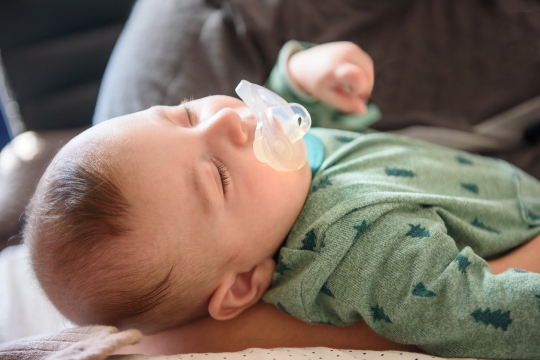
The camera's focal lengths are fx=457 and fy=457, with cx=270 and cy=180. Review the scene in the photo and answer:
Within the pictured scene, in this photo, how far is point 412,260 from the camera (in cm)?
80

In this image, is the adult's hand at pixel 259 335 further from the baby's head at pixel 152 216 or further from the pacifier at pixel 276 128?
the pacifier at pixel 276 128

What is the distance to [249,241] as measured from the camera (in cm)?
86

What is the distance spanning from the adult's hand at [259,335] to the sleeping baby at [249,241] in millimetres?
44

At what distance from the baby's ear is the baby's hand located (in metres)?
0.41

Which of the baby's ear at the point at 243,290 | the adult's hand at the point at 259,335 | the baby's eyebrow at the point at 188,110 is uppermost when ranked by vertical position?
the baby's eyebrow at the point at 188,110

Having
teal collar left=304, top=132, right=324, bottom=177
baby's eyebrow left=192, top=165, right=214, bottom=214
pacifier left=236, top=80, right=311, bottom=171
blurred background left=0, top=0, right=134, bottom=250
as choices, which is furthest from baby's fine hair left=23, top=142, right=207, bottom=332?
blurred background left=0, top=0, right=134, bottom=250

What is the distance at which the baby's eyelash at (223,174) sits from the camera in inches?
32.6

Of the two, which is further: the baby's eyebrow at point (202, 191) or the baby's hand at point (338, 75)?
the baby's hand at point (338, 75)

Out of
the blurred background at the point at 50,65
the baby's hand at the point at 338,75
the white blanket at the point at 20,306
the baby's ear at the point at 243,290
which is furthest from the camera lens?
the blurred background at the point at 50,65

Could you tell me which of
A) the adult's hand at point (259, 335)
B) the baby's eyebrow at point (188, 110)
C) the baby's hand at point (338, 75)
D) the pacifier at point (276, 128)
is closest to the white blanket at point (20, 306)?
the adult's hand at point (259, 335)

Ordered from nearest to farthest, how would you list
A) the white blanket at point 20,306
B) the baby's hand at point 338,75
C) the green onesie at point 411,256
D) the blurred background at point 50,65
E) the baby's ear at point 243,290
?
the green onesie at point 411,256, the baby's ear at point 243,290, the baby's hand at point 338,75, the white blanket at point 20,306, the blurred background at point 50,65

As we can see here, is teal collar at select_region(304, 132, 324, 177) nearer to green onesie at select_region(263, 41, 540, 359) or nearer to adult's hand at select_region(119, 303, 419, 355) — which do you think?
green onesie at select_region(263, 41, 540, 359)

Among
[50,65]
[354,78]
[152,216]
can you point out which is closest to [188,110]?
[152,216]

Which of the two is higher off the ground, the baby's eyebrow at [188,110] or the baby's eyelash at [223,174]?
the baby's eyebrow at [188,110]
